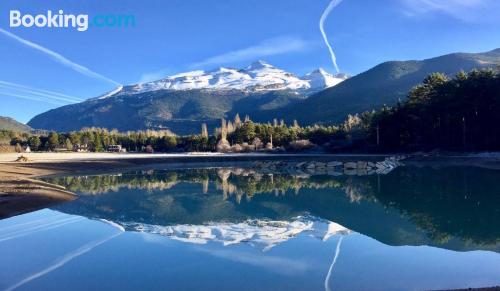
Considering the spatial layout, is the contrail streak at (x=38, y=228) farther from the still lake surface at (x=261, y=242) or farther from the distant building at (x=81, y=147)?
the distant building at (x=81, y=147)

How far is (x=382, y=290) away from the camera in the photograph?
938 centimetres

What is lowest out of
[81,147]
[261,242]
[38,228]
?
[261,242]

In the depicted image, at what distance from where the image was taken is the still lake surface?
10.6 metres

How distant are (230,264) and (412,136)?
6671 centimetres

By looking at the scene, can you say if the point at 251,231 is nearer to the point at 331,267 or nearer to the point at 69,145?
the point at 331,267

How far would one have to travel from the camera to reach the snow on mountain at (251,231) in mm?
15383

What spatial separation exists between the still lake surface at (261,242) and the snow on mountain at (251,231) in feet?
0.14

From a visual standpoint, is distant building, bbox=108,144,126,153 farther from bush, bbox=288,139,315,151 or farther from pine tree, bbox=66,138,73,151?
bush, bbox=288,139,315,151

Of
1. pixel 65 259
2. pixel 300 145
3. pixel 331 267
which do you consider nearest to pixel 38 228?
pixel 65 259

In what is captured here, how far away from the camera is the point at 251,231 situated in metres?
16.9

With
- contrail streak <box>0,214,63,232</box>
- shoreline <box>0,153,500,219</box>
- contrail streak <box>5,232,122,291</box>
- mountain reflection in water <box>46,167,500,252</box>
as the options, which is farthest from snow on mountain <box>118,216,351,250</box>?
shoreline <box>0,153,500,219</box>

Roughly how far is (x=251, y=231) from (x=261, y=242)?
214 centimetres

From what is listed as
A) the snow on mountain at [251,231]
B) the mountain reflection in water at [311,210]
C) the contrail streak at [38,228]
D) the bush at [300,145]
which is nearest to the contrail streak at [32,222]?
the contrail streak at [38,228]

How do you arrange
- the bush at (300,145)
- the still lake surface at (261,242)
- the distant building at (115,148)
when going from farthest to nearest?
the distant building at (115,148)
the bush at (300,145)
the still lake surface at (261,242)
